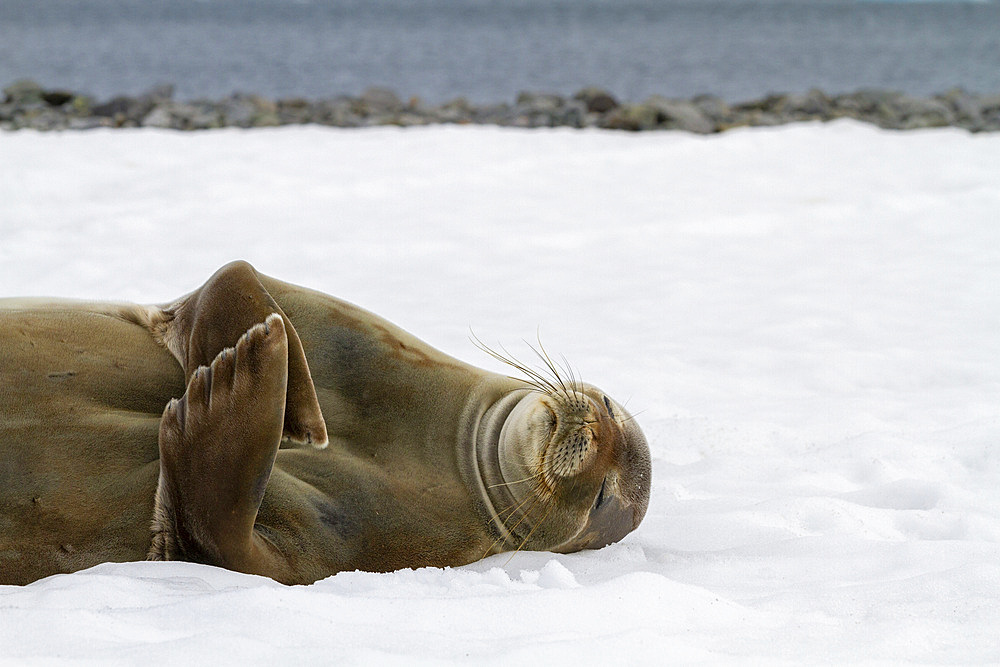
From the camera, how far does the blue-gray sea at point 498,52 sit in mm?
31688

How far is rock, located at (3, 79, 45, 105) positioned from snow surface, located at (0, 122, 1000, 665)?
583 cm

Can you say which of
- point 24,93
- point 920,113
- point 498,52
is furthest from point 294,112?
point 498,52

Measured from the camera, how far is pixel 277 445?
213cm

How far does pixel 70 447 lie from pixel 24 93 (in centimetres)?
1331

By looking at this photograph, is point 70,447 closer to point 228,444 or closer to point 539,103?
point 228,444

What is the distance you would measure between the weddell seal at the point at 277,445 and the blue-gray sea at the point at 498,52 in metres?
22.8

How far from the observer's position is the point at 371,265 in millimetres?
5691

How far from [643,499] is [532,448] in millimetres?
339

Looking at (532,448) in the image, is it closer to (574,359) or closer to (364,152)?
(574,359)

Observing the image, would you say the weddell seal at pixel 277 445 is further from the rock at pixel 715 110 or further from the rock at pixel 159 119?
the rock at pixel 715 110

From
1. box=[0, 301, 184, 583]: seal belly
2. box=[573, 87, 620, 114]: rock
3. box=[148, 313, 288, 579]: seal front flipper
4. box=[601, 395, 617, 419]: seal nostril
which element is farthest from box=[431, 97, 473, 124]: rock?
box=[148, 313, 288, 579]: seal front flipper

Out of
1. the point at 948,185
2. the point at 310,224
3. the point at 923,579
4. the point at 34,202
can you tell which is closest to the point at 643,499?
the point at 923,579

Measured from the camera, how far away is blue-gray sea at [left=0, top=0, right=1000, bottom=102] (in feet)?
104

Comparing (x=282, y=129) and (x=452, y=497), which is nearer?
(x=452, y=497)
